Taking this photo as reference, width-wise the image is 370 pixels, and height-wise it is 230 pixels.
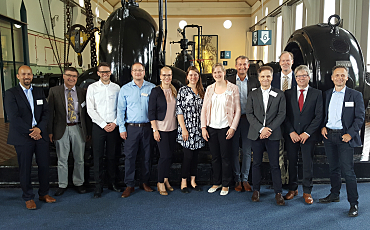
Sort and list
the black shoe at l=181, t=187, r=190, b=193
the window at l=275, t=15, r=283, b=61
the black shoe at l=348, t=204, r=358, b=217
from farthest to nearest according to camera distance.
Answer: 1. the window at l=275, t=15, r=283, b=61
2. the black shoe at l=181, t=187, r=190, b=193
3. the black shoe at l=348, t=204, r=358, b=217

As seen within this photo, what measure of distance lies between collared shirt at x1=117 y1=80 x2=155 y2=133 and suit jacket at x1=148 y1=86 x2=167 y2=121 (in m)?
0.11

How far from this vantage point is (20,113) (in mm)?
2680

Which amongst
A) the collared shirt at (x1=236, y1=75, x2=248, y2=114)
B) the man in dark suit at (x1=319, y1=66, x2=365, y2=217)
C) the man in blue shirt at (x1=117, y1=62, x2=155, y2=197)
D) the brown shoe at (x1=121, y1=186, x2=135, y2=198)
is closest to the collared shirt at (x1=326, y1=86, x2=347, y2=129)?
the man in dark suit at (x1=319, y1=66, x2=365, y2=217)

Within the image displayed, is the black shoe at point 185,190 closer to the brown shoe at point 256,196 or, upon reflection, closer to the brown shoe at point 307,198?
the brown shoe at point 256,196

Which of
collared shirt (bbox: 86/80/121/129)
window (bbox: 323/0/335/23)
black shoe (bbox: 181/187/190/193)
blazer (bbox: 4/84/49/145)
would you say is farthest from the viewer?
window (bbox: 323/0/335/23)

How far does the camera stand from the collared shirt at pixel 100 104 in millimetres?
2982

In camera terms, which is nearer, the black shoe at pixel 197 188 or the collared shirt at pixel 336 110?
the collared shirt at pixel 336 110

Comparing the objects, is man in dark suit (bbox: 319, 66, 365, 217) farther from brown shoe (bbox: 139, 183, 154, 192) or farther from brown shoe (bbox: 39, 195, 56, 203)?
brown shoe (bbox: 39, 195, 56, 203)

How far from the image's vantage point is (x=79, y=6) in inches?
491

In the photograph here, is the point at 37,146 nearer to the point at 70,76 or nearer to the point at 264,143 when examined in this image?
the point at 70,76

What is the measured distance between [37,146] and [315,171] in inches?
121

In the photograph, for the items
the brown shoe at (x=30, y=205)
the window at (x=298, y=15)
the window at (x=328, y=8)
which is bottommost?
the brown shoe at (x=30, y=205)

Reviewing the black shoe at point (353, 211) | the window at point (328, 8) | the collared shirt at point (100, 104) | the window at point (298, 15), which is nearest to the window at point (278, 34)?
the window at point (298, 15)

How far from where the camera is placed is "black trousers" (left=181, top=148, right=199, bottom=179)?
10.1 feet
